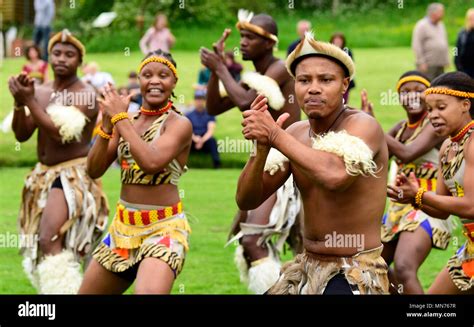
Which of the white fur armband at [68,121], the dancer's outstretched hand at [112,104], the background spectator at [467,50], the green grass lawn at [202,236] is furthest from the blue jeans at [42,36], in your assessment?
the dancer's outstretched hand at [112,104]

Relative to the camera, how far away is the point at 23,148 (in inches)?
766

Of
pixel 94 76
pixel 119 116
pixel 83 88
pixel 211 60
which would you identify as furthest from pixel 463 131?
pixel 94 76

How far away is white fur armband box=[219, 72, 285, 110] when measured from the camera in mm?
8555

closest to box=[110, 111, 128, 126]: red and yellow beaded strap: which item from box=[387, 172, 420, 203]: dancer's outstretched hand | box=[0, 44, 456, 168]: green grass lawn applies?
box=[387, 172, 420, 203]: dancer's outstretched hand

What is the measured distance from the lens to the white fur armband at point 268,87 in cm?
855

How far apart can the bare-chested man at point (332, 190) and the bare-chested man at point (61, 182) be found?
3.21m

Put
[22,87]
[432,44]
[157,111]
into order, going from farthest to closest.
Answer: [432,44]
[22,87]
[157,111]

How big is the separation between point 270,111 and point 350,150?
3.25 metres

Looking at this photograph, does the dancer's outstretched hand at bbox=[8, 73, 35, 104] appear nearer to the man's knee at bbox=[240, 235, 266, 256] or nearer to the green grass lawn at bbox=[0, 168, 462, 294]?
the green grass lawn at bbox=[0, 168, 462, 294]

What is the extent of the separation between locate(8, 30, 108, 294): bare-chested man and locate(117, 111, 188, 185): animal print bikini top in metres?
1.70

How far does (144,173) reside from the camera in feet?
22.7

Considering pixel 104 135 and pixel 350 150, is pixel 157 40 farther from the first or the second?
pixel 350 150
